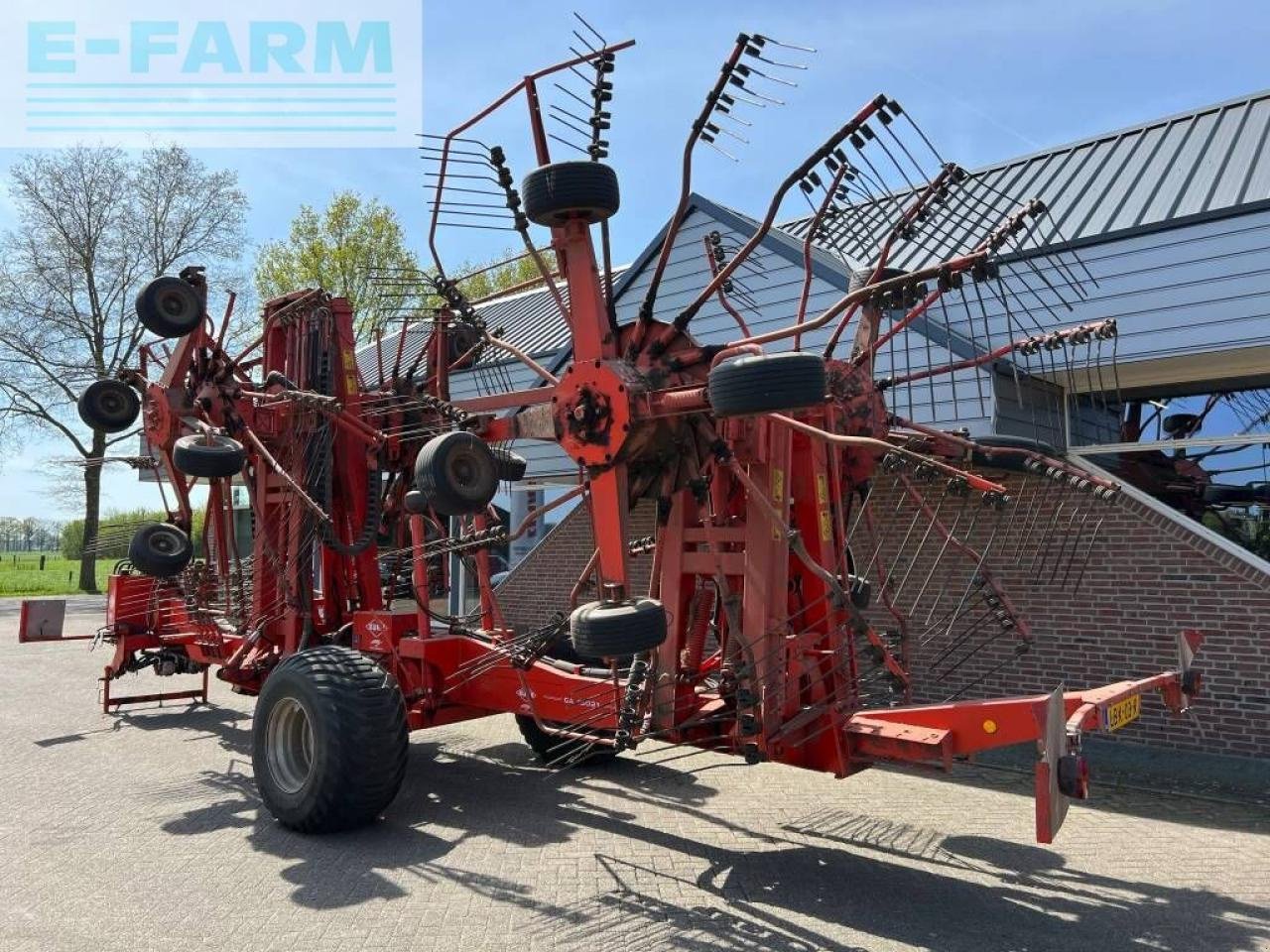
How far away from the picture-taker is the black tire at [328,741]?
18.0ft

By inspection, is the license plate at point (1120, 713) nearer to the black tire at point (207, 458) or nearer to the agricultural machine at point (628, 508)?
the agricultural machine at point (628, 508)

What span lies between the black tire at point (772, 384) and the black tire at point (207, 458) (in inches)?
152

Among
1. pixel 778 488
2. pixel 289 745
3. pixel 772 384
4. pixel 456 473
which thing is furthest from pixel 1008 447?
pixel 289 745

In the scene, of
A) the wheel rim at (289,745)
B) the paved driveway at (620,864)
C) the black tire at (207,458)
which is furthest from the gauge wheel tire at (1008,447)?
the black tire at (207,458)

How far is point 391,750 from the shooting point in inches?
222

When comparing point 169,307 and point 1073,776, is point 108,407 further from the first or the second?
point 1073,776

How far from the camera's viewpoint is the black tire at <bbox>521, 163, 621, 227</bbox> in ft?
15.6

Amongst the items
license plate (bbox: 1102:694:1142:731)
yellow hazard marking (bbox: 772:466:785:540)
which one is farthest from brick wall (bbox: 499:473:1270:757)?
license plate (bbox: 1102:694:1142:731)

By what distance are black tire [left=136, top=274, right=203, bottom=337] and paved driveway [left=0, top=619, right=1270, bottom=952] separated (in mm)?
3253

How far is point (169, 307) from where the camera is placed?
762 cm

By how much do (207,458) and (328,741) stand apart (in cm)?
211

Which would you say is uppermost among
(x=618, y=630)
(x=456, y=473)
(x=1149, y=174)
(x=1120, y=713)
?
(x=1149, y=174)

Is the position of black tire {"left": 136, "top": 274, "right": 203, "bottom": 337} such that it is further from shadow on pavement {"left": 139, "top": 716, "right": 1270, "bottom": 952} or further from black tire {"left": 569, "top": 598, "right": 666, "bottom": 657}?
black tire {"left": 569, "top": 598, "right": 666, "bottom": 657}

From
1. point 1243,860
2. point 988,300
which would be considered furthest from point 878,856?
point 988,300
